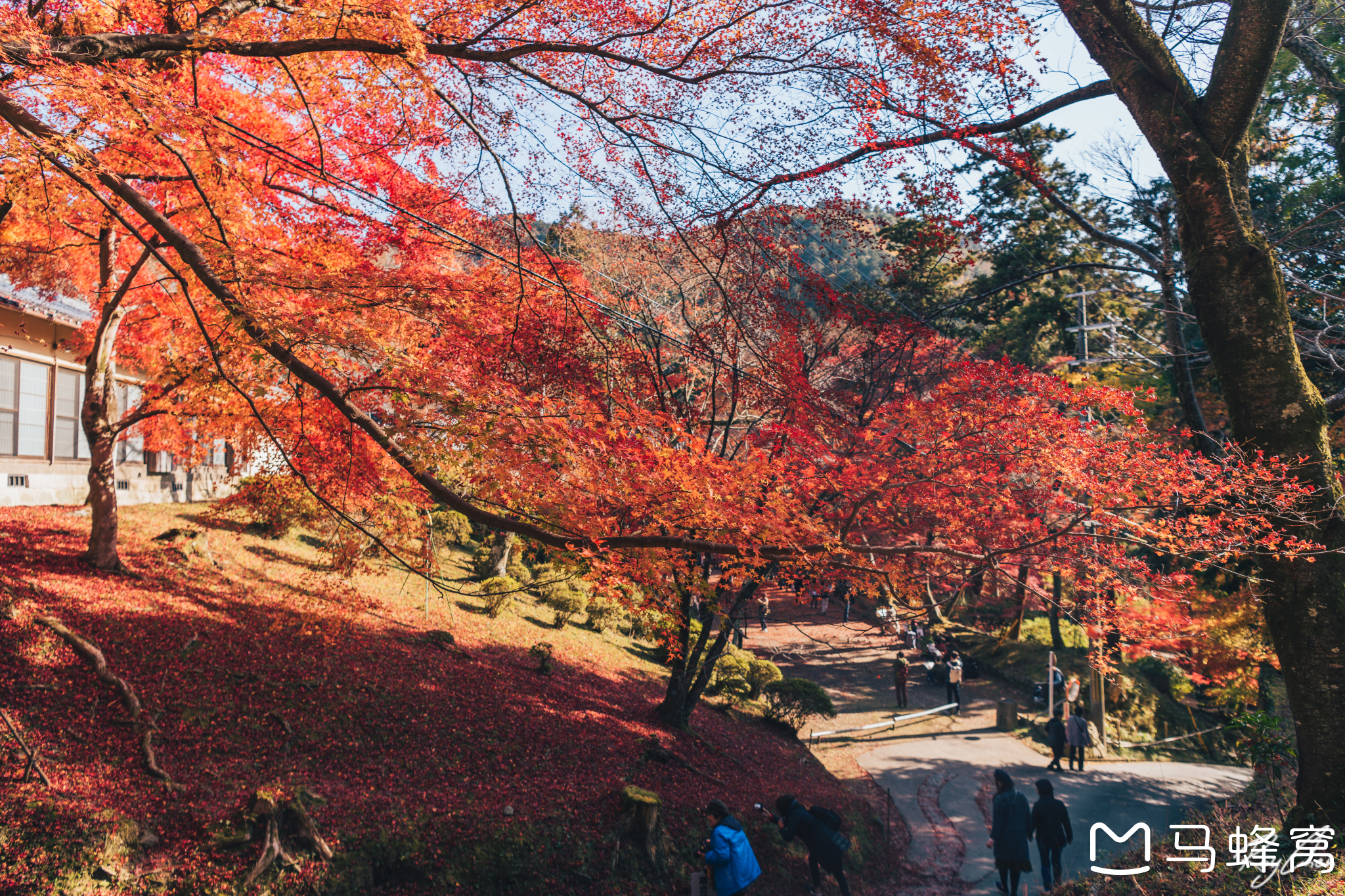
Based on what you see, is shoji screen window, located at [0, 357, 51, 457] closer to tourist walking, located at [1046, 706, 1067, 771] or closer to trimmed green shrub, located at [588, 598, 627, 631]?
trimmed green shrub, located at [588, 598, 627, 631]

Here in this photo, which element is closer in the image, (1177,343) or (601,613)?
(1177,343)

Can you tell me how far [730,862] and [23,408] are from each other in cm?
1588

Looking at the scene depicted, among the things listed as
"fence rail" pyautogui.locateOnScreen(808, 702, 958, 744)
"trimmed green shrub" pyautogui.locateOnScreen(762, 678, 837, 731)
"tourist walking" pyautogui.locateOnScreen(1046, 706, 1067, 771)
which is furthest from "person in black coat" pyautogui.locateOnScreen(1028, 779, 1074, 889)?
"trimmed green shrub" pyautogui.locateOnScreen(762, 678, 837, 731)

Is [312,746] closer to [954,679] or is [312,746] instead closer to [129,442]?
[129,442]

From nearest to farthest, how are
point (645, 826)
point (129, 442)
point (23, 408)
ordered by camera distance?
point (645, 826)
point (23, 408)
point (129, 442)

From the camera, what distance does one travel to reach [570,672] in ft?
45.5

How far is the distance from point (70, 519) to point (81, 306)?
19.6ft

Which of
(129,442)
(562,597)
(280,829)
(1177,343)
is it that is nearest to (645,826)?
(280,829)

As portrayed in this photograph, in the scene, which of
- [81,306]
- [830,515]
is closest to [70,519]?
[81,306]

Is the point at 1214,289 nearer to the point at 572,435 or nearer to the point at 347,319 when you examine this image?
the point at 572,435

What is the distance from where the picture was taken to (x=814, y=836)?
7.67 metres

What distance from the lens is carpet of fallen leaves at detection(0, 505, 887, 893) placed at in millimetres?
5355
